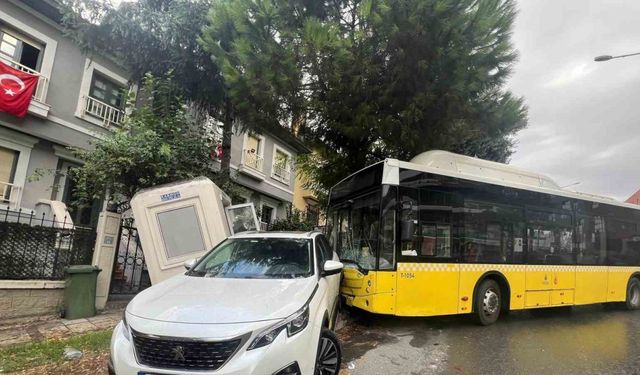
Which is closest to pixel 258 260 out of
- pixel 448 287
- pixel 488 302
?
pixel 448 287

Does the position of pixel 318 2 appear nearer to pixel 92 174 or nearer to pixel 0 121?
pixel 92 174

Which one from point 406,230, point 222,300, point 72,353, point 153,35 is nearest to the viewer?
point 222,300

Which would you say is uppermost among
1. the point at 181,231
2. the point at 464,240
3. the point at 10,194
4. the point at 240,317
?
the point at 10,194

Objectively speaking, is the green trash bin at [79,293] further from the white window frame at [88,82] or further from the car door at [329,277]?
the white window frame at [88,82]

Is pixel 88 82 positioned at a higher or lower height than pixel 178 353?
higher

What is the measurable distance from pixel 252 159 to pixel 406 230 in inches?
528

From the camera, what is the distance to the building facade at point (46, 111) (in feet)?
36.0

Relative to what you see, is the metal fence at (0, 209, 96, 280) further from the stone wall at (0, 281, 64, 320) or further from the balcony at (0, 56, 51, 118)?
the balcony at (0, 56, 51, 118)

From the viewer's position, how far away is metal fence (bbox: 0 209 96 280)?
702 centimetres

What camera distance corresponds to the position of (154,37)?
1087cm

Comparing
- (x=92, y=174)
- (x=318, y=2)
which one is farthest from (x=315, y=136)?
(x=92, y=174)

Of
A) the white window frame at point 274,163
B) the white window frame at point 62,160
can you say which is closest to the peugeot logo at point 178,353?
the white window frame at point 62,160

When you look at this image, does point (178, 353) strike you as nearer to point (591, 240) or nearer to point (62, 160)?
point (591, 240)

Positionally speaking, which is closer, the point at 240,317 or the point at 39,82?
the point at 240,317
